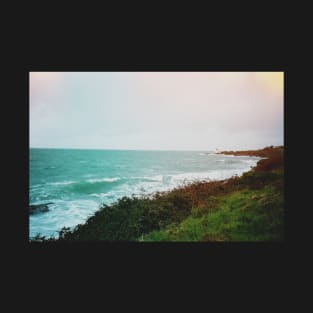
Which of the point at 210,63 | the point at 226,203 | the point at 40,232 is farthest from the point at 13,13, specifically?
the point at 226,203

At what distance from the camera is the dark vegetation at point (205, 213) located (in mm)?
2426

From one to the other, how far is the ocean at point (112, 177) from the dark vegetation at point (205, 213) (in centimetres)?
14

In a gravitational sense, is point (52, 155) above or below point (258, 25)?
below

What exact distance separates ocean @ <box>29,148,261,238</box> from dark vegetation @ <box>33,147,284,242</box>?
139 millimetres

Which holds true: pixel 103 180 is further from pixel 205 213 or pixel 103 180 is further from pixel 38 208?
pixel 205 213

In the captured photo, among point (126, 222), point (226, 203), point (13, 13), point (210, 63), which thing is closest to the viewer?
point (13, 13)

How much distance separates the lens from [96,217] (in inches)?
113

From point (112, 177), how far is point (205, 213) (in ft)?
5.06

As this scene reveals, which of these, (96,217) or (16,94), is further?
(96,217)

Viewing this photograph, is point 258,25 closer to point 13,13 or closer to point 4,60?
point 13,13

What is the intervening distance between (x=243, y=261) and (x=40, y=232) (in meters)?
2.27

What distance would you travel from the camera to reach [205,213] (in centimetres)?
284

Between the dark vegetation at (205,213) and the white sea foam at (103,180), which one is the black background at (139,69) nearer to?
the dark vegetation at (205,213)

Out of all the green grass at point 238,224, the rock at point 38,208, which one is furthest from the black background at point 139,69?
the rock at point 38,208
